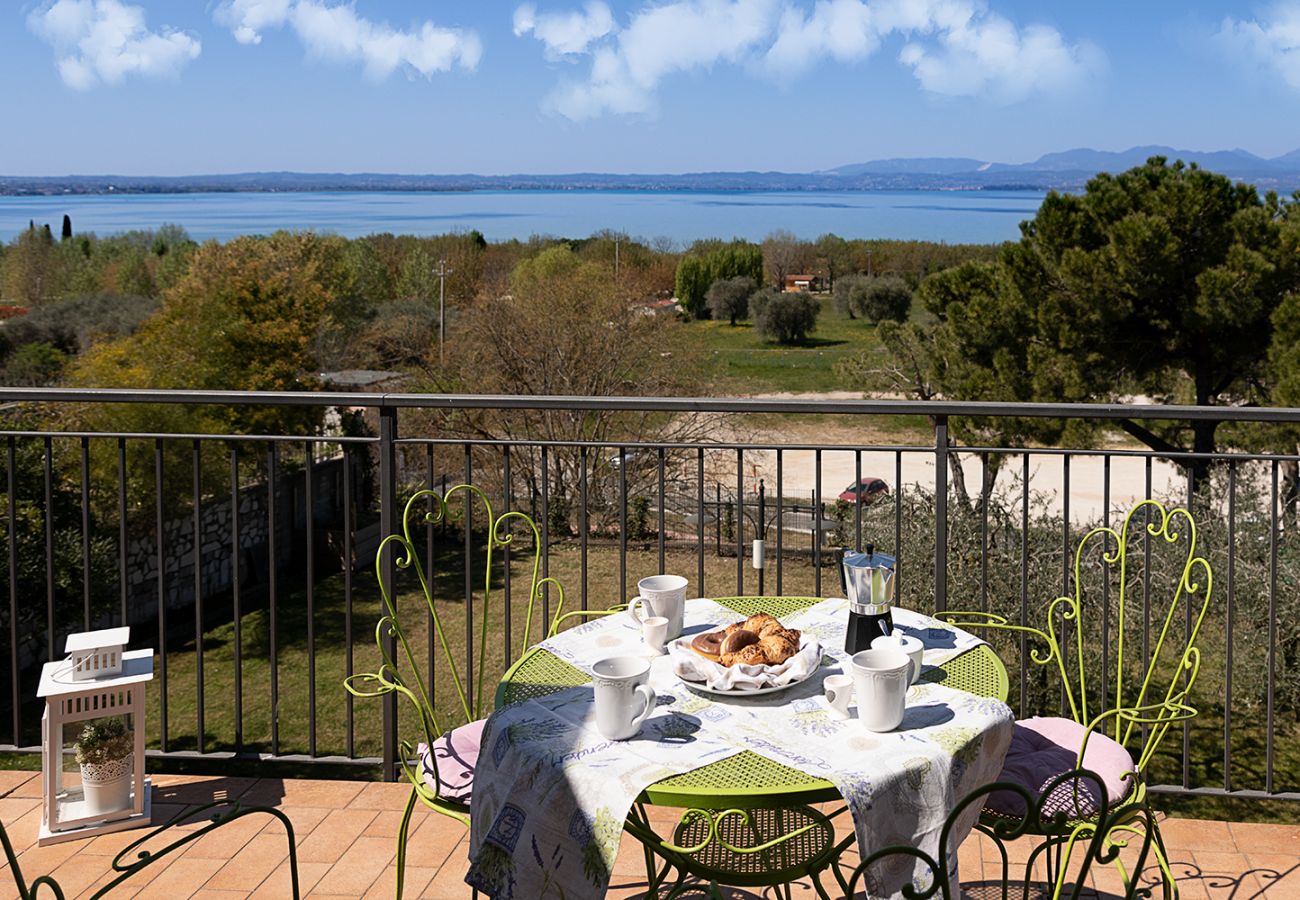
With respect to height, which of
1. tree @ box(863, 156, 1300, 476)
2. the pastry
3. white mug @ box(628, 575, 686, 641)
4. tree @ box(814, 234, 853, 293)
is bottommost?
the pastry

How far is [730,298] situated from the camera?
39.5m

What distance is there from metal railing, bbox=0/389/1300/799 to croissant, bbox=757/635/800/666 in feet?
1.73

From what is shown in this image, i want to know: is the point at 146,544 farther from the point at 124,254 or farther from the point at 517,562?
the point at 124,254

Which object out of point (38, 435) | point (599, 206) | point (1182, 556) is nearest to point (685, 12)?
point (599, 206)

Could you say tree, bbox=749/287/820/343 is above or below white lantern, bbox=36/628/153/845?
above

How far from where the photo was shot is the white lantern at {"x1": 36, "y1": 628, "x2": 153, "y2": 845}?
2932 millimetres

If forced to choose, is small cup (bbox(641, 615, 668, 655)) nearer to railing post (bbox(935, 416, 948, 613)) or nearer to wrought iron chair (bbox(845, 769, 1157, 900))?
wrought iron chair (bbox(845, 769, 1157, 900))

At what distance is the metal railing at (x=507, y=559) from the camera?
3.05 metres

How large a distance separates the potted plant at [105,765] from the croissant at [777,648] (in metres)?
1.87

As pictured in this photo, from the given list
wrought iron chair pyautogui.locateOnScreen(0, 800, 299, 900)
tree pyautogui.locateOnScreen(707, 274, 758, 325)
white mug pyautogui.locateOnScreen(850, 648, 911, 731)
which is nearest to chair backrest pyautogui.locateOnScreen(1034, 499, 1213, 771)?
white mug pyautogui.locateOnScreen(850, 648, 911, 731)

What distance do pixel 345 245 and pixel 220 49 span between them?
4276 centimetres

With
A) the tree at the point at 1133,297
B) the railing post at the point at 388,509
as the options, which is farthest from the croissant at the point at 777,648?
the tree at the point at 1133,297

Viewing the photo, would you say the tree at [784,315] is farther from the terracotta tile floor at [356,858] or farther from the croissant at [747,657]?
the croissant at [747,657]

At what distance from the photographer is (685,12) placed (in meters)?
81.6
